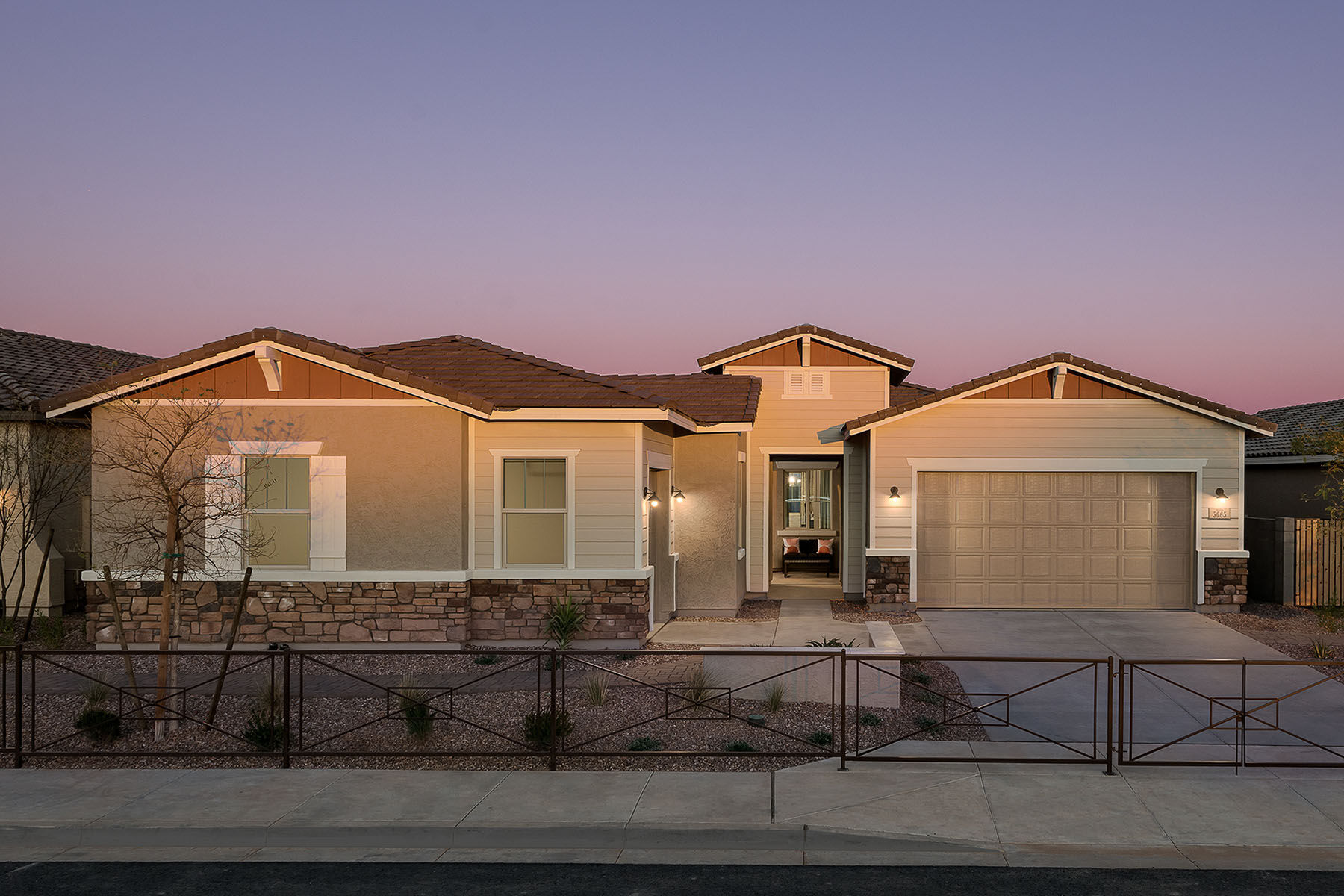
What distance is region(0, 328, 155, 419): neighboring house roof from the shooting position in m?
15.4

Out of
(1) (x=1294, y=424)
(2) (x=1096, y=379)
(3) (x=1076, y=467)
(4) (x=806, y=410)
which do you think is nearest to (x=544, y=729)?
(3) (x=1076, y=467)

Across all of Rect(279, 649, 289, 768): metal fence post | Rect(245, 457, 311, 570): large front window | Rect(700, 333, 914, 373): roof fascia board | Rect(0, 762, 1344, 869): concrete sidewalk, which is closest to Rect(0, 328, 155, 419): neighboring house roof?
Rect(245, 457, 311, 570): large front window

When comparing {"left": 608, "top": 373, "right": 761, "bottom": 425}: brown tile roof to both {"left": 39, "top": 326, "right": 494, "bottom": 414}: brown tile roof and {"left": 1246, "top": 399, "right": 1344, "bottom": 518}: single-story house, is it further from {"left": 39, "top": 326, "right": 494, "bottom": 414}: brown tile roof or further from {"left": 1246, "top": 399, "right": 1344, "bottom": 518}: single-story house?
{"left": 1246, "top": 399, "right": 1344, "bottom": 518}: single-story house

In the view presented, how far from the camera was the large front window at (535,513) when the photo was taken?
13844 mm

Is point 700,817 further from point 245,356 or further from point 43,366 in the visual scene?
point 43,366

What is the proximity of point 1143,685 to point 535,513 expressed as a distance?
7.76 meters

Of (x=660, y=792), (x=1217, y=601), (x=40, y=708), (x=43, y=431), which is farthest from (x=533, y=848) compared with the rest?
(x=1217, y=601)

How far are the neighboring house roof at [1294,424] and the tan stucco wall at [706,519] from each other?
10.1 m

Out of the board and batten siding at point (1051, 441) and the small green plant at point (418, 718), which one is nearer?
the small green plant at point (418, 718)

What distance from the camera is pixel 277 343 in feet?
41.9

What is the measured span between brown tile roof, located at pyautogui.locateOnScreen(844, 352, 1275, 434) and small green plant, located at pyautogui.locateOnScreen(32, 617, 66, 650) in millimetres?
12470

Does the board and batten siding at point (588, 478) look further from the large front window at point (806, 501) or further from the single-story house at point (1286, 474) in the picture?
the single-story house at point (1286, 474)

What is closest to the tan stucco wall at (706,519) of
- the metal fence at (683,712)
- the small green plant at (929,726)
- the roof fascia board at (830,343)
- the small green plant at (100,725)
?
the roof fascia board at (830,343)

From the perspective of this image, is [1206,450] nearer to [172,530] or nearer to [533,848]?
[533,848]
